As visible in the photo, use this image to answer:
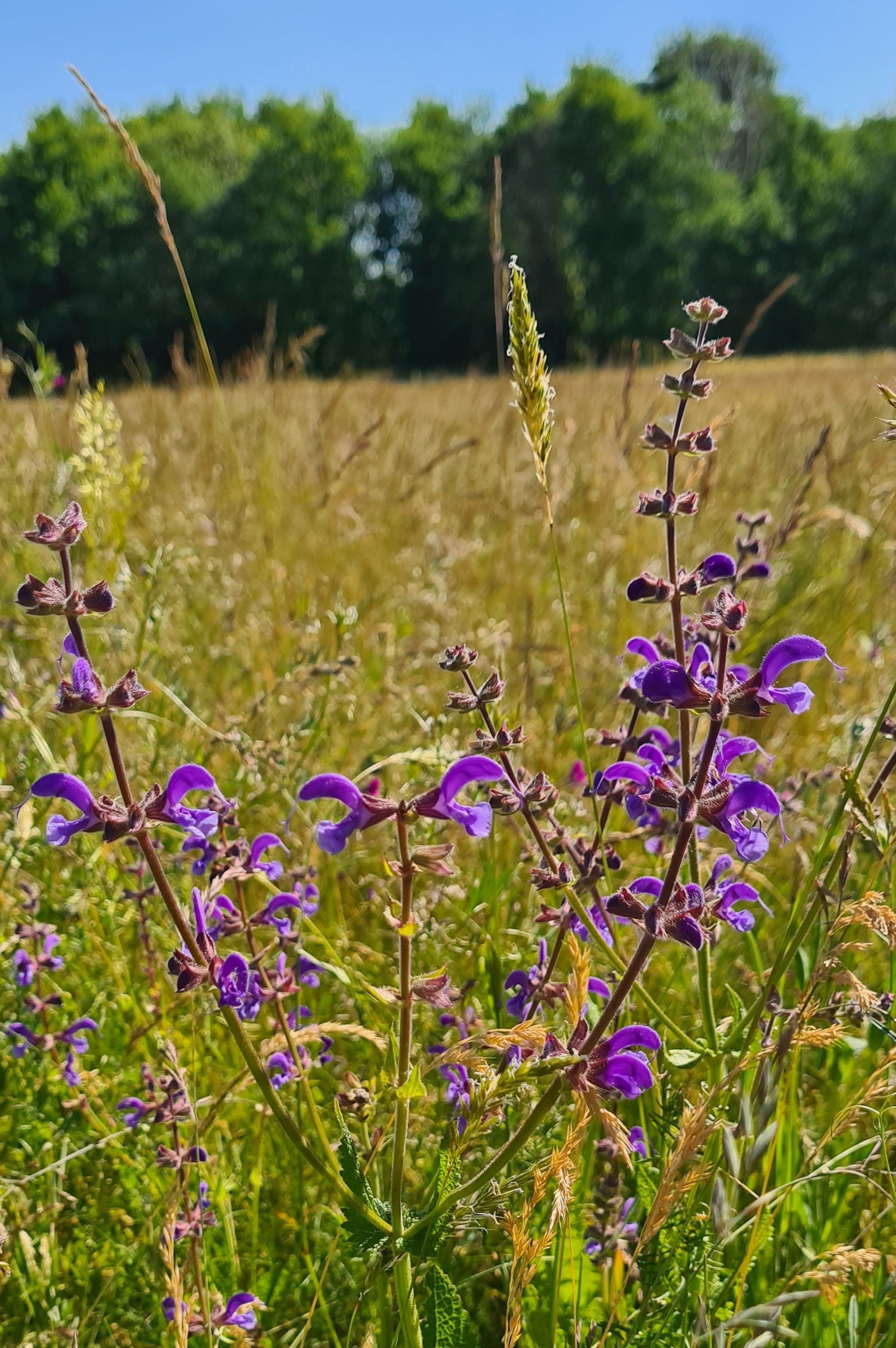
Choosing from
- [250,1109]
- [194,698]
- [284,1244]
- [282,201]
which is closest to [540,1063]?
[284,1244]

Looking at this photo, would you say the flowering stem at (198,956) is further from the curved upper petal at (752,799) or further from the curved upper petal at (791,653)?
the curved upper petal at (791,653)

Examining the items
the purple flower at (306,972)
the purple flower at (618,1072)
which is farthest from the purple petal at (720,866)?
the purple flower at (306,972)

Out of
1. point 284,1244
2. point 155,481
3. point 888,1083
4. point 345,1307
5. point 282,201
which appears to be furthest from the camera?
point 282,201

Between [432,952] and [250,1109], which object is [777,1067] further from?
[250,1109]

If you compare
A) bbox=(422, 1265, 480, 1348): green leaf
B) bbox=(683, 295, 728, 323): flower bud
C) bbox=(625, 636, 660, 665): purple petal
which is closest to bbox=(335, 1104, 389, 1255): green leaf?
bbox=(422, 1265, 480, 1348): green leaf

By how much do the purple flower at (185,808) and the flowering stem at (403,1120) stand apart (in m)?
0.22

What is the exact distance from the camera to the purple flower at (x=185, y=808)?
0.93m

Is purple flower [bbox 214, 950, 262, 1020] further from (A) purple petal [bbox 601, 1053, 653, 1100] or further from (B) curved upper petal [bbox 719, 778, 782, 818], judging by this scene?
(B) curved upper petal [bbox 719, 778, 782, 818]

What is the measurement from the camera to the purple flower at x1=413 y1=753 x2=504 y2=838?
0.91 meters

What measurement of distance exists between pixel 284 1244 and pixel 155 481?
12.6 ft

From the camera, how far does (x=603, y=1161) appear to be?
1.37m

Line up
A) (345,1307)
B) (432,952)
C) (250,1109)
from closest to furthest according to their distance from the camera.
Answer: (345,1307)
(250,1109)
(432,952)

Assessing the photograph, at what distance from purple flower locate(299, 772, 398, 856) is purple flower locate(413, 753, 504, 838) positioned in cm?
4

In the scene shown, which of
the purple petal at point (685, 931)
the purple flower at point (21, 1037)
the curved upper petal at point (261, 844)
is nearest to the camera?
the purple petal at point (685, 931)
